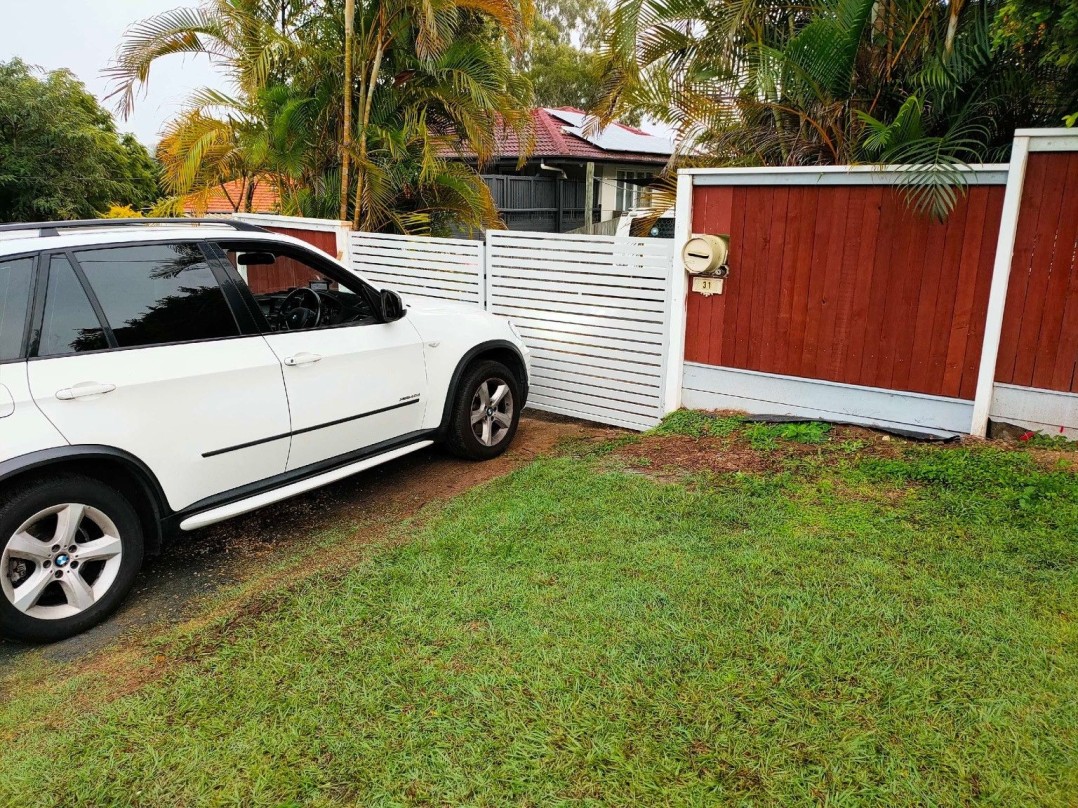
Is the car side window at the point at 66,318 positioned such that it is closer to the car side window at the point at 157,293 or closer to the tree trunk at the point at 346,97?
the car side window at the point at 157,293

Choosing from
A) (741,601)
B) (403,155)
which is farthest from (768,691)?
(403,155)

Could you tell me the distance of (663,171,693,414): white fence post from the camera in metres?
6.24

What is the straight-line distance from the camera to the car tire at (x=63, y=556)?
3336 millimetres

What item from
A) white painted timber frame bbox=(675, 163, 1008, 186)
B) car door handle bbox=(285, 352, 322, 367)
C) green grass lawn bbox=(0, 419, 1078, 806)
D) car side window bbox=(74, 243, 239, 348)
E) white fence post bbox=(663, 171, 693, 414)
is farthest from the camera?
white fence post bbox=(663, 171, 693, 414)

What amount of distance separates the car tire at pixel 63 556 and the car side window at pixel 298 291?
57.4 inches

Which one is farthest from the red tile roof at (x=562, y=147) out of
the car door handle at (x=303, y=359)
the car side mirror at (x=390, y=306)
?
the car door handle at (x=303, y=359)

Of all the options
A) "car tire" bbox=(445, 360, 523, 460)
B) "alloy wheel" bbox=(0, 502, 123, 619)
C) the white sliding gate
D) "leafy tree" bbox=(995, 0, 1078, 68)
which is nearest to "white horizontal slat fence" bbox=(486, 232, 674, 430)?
the white sliding gate

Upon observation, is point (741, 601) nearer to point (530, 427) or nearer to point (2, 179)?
point (530, 427)

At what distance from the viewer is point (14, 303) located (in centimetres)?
352

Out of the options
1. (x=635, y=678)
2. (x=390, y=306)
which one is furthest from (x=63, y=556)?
(x=635, y=678)

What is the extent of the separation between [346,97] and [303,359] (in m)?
6.29

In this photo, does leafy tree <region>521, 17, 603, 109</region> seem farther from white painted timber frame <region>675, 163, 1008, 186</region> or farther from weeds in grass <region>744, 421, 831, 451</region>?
weeds in grass <region>744, 421, 831, 451</region>

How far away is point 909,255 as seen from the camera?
5398 millimetres

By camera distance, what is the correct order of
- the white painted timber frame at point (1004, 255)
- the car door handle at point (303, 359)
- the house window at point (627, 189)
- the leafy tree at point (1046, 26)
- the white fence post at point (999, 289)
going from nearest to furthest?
1. the leafy tree at point (1046, 26)
2. the car door handle at point (303, 359)
3. the white painted timber frame at point (1004, 255)
4. the white fence post at point (999, 289)
5. the house window at point (627, 189)
